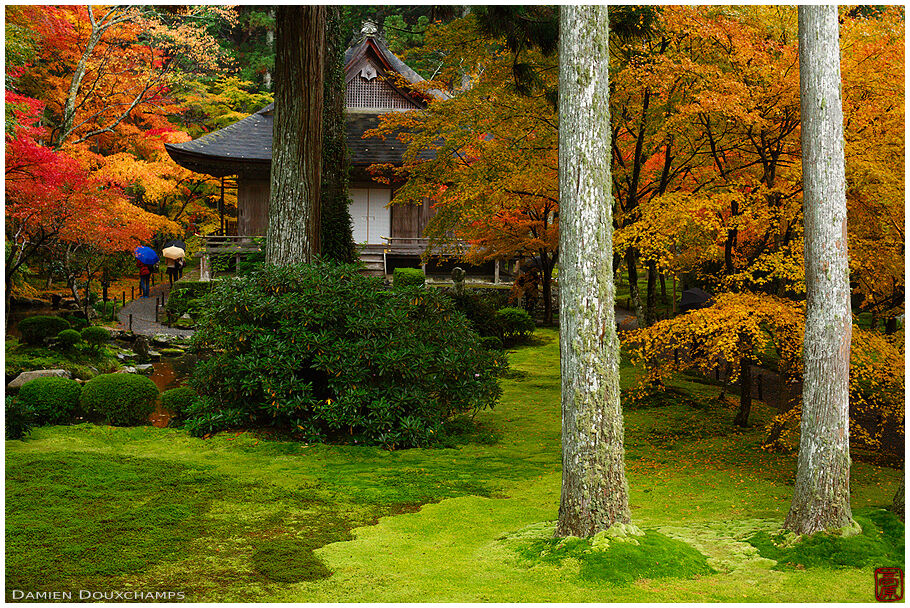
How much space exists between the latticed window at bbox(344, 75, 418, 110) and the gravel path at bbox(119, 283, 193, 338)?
9.76 m

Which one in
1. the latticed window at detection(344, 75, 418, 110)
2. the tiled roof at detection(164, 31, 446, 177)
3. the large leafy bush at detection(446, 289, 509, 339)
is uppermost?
the latticed window at detection(344, 75, 418, 110)

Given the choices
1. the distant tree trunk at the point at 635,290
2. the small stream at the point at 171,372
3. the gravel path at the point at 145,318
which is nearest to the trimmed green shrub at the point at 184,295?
the gravel path at the point at 145,318

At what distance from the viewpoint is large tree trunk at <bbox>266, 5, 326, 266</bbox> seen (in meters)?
10.8

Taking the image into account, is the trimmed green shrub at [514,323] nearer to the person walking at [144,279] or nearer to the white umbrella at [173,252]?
the white umbrella at [173,252]

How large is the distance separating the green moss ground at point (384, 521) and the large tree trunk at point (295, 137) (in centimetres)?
315

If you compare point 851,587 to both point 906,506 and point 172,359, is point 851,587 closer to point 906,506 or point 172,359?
point 906,506

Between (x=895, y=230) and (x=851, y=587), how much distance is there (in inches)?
207

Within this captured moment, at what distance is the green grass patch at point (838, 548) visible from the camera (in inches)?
202

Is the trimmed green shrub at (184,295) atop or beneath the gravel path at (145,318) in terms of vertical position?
atop

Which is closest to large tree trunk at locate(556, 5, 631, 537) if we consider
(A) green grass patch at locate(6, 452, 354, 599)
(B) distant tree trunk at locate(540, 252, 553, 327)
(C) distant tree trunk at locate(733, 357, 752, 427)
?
(A) green grass patch at locate(6, 452, 354, 599)

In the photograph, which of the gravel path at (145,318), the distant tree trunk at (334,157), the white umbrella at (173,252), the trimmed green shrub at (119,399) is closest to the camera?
the trimmed green shrub at (119,399)

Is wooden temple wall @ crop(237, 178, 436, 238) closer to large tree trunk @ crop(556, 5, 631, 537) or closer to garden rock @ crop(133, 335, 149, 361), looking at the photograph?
garden rock @ crop(133, 335, 149, 361)

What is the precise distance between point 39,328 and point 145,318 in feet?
19.7

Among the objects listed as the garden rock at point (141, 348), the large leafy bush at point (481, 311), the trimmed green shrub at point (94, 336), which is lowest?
the garden rock at point (141, 348)
